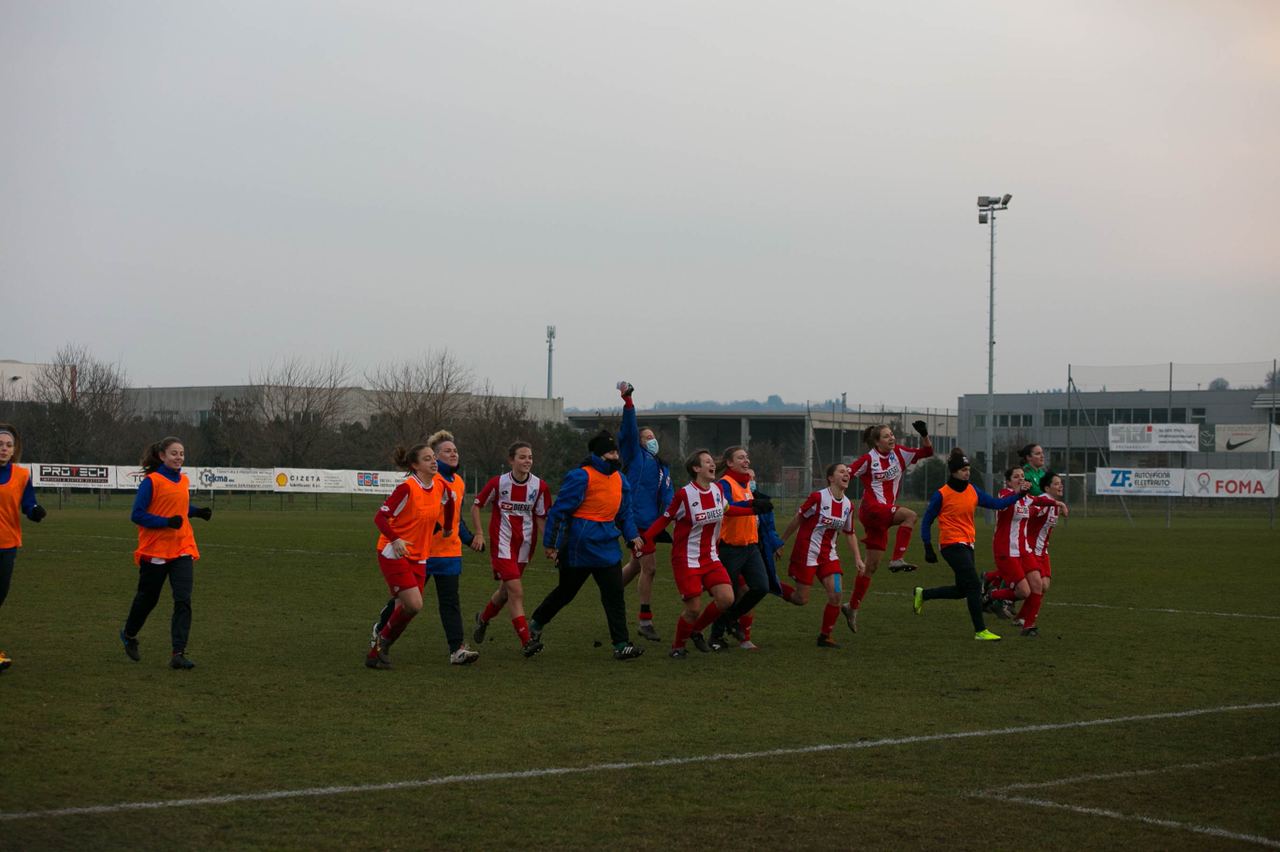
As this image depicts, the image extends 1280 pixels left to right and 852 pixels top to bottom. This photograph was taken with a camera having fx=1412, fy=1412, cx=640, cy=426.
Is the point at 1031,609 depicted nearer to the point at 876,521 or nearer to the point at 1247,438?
the point at 876,521

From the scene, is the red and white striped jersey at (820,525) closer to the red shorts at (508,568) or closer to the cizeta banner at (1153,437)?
the red shorts at (508,568)

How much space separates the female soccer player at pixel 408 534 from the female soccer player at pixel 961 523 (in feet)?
16.7

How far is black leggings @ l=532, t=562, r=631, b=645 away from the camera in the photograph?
12.0m

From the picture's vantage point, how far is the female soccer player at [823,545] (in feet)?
43.1

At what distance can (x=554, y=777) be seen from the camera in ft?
23.8

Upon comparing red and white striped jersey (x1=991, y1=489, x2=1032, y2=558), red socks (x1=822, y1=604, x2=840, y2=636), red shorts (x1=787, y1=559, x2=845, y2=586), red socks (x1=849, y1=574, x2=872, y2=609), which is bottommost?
red socks (x1=822, y1=604, x2=840, y2=636)

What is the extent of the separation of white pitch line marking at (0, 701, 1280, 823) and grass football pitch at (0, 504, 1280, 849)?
0.03 meters

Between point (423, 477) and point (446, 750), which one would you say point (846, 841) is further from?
point (423, 477)

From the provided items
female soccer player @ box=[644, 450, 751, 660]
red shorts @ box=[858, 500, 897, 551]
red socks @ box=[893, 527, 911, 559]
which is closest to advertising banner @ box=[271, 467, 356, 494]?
red socks @ box=[893, 527, 911, 559]

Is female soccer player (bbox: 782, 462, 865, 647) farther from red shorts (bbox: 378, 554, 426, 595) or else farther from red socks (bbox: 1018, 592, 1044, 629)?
red shorts (bbox: 378, 554, 426, 595)

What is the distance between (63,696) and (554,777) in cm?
420

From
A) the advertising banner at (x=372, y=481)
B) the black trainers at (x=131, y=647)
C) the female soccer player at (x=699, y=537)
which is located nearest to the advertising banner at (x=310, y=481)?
the advertising banner at (x=372, y=481)

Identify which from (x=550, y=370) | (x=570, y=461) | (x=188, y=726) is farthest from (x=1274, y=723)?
(x=550, y=370)

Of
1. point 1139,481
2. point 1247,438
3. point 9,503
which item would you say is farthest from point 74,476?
point 9,503
